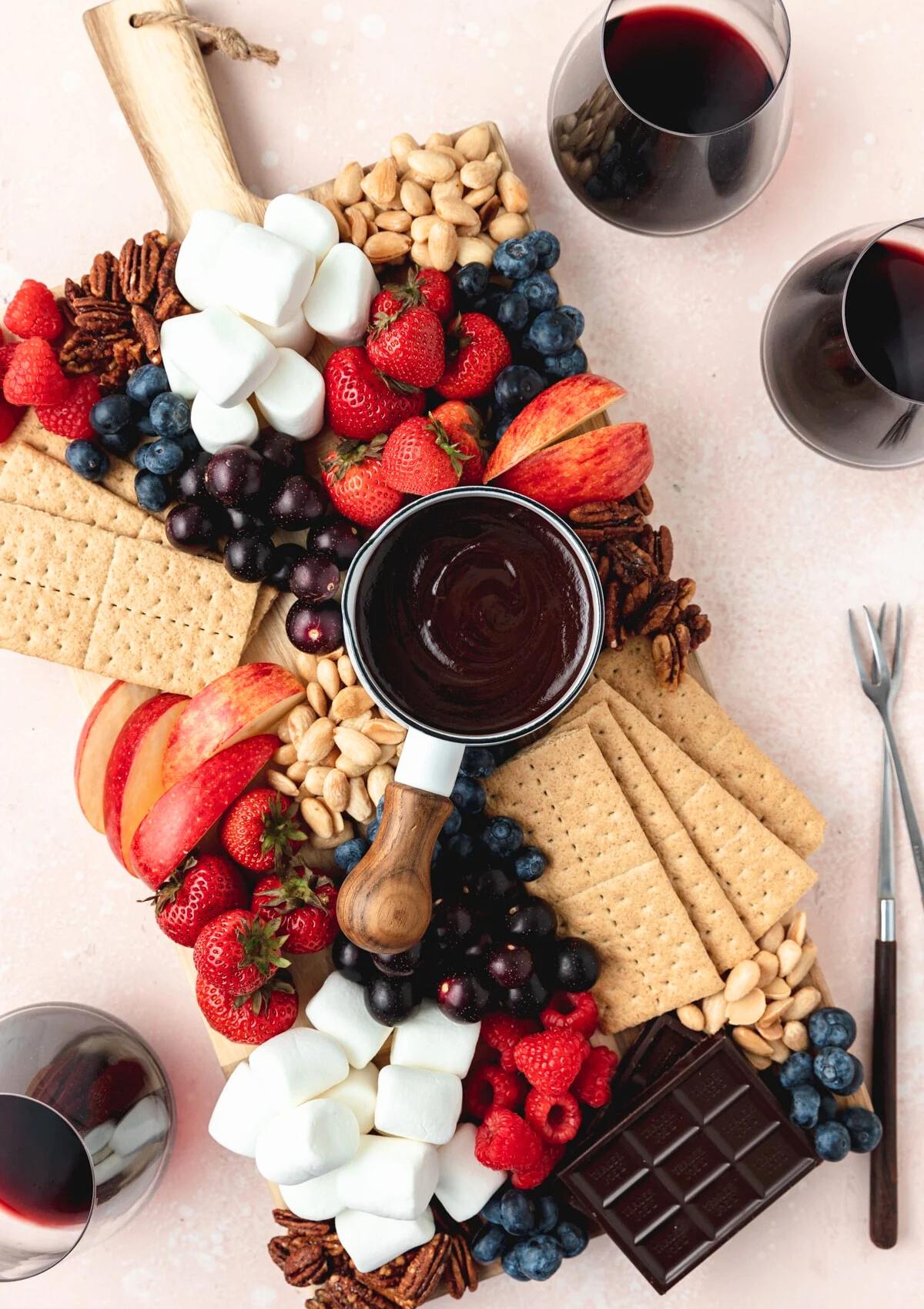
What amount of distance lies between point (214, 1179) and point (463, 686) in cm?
95

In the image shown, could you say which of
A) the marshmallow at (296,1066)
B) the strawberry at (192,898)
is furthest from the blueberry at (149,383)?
the marshmallow at (296,1066)

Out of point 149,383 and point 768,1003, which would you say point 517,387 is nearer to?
point 149,383

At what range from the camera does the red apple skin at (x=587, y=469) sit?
1386 mm

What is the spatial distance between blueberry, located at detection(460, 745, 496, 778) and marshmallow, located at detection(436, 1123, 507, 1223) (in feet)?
1.68

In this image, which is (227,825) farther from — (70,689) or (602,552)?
(602,552)

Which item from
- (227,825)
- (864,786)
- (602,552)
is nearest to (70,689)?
(227,825)

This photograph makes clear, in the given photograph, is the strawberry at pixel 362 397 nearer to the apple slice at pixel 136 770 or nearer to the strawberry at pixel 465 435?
the strawberry at pixel 465 435

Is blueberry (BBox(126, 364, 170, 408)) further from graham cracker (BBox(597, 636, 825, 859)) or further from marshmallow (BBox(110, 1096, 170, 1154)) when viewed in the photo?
marshmallow (BBox(110, 1096, 170, 1154))

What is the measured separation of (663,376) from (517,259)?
32cm

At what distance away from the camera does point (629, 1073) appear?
57.6 inches

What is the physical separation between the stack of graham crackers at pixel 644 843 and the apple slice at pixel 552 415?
32cm

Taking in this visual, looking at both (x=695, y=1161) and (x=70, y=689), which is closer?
(x=695, y=1161)

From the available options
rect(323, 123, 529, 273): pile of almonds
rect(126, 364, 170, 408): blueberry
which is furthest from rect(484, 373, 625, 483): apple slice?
rect(126, 364, 170, 408): blueberry

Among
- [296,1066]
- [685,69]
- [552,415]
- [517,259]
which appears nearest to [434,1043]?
[296,1066]
